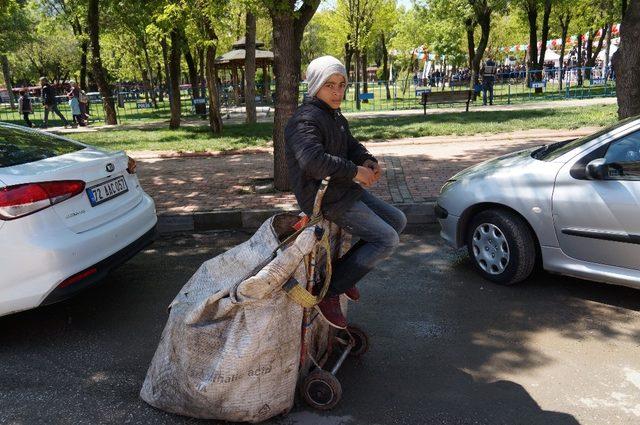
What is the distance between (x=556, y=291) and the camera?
4.41m

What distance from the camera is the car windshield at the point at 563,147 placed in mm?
4312

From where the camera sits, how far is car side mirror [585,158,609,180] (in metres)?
3.89

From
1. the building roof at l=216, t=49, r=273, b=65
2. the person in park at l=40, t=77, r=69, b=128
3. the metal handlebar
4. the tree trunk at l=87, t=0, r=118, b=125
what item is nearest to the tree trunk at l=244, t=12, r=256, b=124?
the building roof at l=216, t=49, r=273, b=65

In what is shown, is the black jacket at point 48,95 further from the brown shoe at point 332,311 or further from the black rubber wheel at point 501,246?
the brown shoe at point 332,311

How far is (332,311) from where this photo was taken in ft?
10.0

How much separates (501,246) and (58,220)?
10.9 ft

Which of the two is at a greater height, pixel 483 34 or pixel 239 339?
pixel 483 34

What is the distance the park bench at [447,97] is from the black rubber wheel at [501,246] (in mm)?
13450

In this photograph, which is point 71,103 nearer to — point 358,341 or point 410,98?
point 410,98

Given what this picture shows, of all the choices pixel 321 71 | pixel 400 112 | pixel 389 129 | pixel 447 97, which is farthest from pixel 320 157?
pixel 400 112

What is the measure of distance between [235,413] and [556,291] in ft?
9.43

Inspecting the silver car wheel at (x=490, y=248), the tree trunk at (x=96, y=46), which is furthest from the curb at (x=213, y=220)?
the tree trunk at (x=96, y=46)

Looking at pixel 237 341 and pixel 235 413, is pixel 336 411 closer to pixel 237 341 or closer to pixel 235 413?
pixel 235 413

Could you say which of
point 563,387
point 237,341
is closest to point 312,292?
point 237,341
